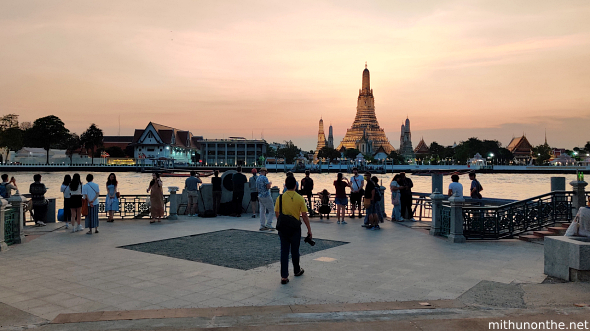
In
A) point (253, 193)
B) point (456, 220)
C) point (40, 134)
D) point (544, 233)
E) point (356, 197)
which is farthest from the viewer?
point (40, 134)

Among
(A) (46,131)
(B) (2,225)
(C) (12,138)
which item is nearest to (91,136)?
(A) (46,131)

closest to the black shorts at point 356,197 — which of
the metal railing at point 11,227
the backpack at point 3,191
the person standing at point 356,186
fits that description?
the person standing at point 356,186

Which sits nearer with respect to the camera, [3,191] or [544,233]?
[544,233]

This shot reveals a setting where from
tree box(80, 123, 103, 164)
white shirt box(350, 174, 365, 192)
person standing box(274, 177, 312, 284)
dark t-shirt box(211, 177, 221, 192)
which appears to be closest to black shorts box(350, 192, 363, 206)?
white shirt box(350, 174, 365, 192)

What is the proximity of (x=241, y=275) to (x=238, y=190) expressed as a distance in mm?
9759

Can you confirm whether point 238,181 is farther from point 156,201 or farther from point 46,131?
point 46,131

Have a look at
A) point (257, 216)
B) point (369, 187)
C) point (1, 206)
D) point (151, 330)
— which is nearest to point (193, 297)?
point (151, 330)

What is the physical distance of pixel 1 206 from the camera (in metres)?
10.7

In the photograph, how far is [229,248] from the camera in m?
11.4

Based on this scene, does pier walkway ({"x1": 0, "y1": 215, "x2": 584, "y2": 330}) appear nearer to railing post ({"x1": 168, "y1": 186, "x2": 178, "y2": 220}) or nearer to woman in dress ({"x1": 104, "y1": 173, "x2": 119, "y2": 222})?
woman in dress ({"x1": 104, "y1": 173, "x2": 119, "y2": 222})

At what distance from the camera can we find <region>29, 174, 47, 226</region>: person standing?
1509cm

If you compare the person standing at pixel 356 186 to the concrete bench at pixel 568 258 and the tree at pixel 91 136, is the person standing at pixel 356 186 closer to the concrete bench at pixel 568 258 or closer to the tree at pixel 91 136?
the concrete bench at pixel 568 258

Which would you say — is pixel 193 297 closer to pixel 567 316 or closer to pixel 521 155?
pixel 567 316

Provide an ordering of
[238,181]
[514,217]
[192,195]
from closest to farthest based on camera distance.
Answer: [514,217]
[238,181]
[192,195]
